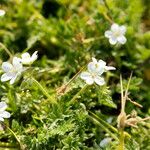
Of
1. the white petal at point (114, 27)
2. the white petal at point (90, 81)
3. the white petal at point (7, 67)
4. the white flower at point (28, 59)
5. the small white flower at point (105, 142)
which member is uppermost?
the white petal at point (114, 27)

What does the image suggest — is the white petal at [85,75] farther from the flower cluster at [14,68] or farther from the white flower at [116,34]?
the white flower at [116,34]

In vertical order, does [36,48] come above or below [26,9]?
below

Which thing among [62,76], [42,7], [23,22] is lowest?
[62,76]

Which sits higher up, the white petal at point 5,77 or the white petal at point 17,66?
the white petal at point 17,66

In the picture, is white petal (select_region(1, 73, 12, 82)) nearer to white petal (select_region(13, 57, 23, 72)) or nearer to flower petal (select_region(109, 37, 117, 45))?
white petal (select_region(13, 57, 23, 72))

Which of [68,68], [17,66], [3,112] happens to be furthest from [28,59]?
[68,68]

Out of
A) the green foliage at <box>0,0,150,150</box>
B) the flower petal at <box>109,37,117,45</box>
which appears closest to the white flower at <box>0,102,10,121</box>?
the green foliage at <box>0,0,150,150</box>

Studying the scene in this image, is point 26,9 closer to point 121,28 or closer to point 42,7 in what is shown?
point 42,7

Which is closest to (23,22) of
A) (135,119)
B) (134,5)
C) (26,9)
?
(26,9)

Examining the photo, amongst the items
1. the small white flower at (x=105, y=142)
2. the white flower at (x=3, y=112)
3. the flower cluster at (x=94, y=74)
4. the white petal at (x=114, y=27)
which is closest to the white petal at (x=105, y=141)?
the small white flower at (x=105, y=142)
